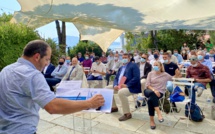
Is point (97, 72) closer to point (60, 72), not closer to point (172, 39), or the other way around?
point (60, 72)

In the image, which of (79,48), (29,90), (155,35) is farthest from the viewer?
(155,35)

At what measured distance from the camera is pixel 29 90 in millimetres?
1420

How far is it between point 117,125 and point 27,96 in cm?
318

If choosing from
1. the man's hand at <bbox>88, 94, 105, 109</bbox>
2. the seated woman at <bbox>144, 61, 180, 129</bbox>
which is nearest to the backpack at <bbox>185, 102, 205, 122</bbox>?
the seated woman at <bbox>144, 61, 180, 129</bbox>

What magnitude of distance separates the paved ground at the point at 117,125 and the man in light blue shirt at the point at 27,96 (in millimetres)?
2377

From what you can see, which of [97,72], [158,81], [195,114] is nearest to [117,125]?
[158,81]

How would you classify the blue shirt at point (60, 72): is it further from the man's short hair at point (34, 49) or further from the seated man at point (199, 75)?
the man's short hair at point (34, 49)

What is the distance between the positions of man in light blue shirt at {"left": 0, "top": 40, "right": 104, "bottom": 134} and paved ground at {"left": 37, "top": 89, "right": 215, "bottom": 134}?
2.38 metres

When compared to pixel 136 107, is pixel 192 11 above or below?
above

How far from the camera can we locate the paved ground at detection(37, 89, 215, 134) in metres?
4.02

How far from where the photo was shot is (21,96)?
58.1 inches

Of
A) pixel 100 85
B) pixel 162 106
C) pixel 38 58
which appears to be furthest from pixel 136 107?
pixel 38 58

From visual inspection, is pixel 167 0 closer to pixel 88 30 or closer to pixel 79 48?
pixel 88 30

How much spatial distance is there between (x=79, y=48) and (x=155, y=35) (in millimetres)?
8328
